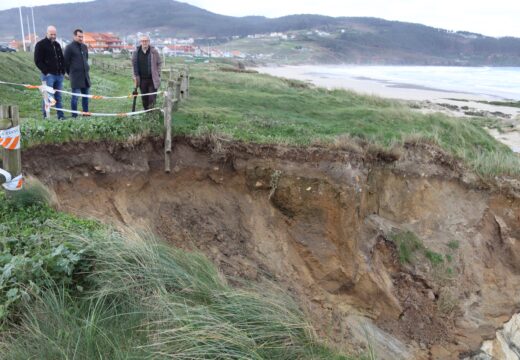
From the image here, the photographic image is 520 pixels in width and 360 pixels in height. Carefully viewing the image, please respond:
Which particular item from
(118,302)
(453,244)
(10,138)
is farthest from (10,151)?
(453,244)

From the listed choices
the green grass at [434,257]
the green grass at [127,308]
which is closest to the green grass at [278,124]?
the green grass at [434,257]

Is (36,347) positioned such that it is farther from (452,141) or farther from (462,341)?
(452,141)

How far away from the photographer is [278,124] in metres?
10.7

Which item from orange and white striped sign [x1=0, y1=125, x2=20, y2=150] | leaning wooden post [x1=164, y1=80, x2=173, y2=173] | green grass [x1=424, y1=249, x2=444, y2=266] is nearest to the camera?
orange and white striped sign [x1=0, y1=125, x2=20, y2=150]

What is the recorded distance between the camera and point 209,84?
1755cm

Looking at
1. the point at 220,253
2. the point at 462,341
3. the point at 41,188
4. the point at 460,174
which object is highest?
the point at 41,188

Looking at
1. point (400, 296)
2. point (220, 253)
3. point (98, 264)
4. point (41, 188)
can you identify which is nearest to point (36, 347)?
point (98, 264)

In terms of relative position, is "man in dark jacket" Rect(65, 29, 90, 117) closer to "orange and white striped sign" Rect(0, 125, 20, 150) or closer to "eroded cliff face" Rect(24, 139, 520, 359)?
"eroded cliff face" Rect(24, 139, 520, 359)

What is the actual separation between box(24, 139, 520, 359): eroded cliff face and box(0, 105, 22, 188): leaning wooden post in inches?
67.2

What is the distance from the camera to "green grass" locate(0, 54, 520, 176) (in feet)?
29.0

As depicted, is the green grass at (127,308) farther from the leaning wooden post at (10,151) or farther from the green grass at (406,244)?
the green grass at (406,244)

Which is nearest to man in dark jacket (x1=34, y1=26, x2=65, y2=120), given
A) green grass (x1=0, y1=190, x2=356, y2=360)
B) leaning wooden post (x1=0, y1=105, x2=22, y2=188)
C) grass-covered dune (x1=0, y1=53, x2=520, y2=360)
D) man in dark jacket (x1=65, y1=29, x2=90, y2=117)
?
man in dark jacket (x1=65, y1=29, x2=90, y2=117)

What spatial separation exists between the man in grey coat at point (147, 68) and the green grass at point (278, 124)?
0.81 meters

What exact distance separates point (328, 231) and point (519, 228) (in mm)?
4725
